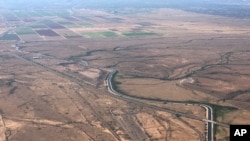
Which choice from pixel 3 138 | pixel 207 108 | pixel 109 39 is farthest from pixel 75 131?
pixel 109 39

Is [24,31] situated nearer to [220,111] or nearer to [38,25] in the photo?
[38,25]

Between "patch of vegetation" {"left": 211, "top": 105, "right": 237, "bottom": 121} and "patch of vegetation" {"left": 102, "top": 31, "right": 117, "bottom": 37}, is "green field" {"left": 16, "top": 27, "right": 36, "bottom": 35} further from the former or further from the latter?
→ "patch of vegetation" {"left": 211, "top": 105, "right": 237, "bottom": 121}

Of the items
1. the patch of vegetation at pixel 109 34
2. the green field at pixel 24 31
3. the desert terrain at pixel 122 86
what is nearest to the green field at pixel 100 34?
the patch of vegetation at pixel 109 34

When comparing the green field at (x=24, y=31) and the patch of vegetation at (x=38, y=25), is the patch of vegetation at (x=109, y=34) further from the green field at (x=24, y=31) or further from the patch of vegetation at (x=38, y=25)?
the patch of vegetation at (x=38, y=25)

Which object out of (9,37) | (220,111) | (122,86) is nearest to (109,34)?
(9,37)

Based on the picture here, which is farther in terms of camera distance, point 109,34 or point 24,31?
point 24,31

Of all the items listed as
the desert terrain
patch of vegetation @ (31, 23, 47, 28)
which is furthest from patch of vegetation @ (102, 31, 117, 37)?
patch of vegetation @ (31, 23, 47, 28)

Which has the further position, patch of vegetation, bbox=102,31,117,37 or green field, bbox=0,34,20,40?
patch of vegetation, bbox=102,31,117,37

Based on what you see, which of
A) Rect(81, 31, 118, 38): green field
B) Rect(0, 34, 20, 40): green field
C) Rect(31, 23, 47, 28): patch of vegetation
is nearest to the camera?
Rect(0, 34, 20, 40): green field
